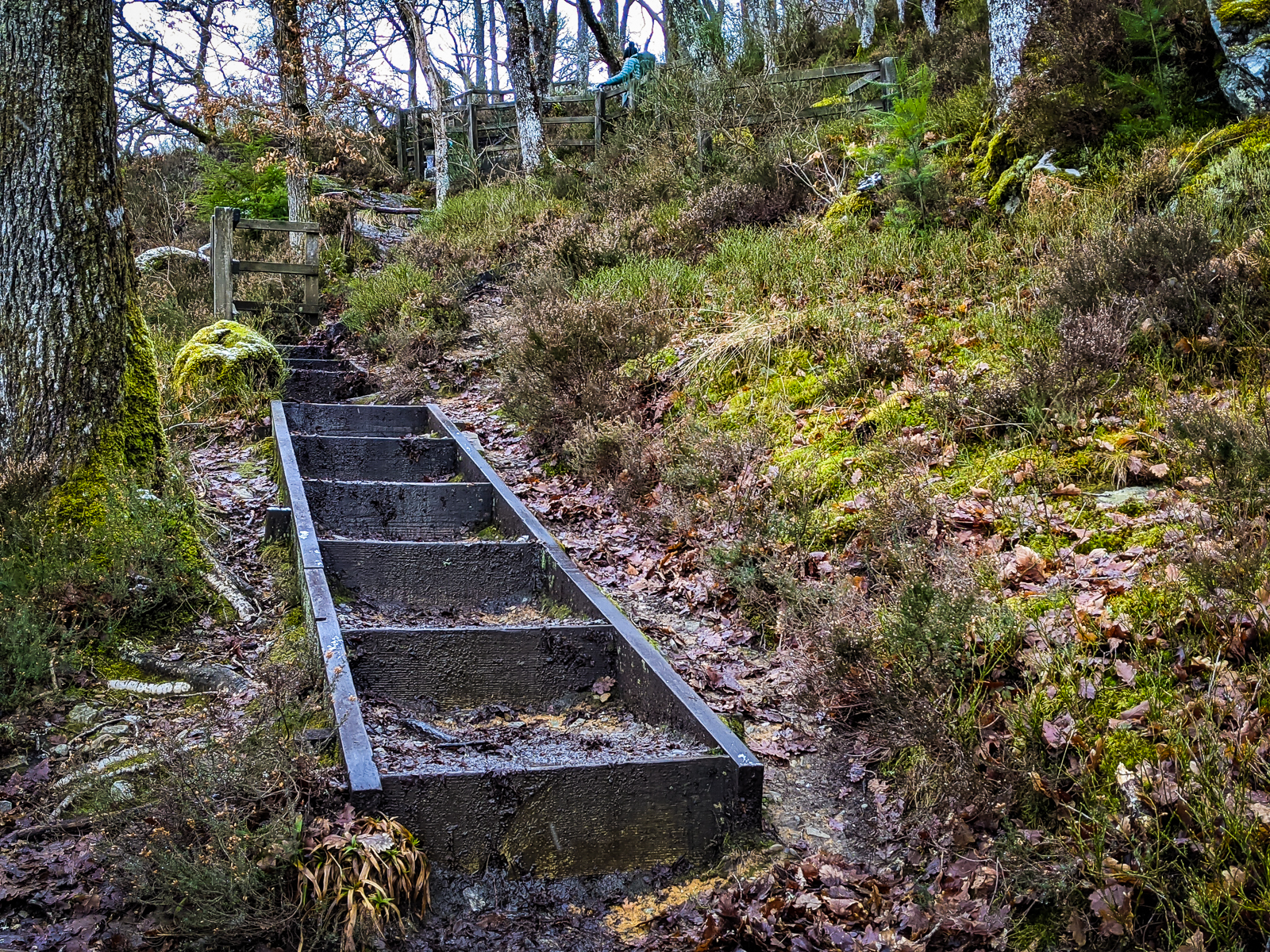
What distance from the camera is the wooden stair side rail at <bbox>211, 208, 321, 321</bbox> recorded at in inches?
508

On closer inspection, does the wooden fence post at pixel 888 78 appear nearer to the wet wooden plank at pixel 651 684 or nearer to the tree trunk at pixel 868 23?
the tree trunk at pixel 868 23

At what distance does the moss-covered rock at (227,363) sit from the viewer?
9.95m

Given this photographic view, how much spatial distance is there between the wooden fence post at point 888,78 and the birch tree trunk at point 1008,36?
256 centimetres

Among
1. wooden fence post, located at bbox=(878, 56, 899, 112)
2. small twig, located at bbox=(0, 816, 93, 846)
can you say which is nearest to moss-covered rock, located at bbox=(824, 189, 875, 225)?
wooden fence post, located at bbox=(878, 56, 899, 112)

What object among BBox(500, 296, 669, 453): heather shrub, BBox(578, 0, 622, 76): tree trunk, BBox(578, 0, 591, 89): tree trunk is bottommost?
BBox(500, 296, 669, 453): heather shrub

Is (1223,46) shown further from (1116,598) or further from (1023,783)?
(1023,783)

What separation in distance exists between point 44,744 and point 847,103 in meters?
12.8

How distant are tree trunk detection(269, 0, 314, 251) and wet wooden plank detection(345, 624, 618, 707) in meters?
13.0

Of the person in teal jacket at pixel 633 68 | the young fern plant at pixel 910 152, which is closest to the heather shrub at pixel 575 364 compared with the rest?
the young fern plant at pixel 910 152

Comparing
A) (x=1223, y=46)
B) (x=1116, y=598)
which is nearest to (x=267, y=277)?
(x=1223, y=46)

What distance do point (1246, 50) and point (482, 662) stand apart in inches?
314

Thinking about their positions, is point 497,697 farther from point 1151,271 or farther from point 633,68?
point 633,68

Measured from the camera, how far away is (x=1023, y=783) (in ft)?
10.8

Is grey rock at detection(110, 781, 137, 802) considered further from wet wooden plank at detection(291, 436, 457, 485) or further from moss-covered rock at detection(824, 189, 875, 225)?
moss-covered rock at detection(824, 189, 875, 225)
